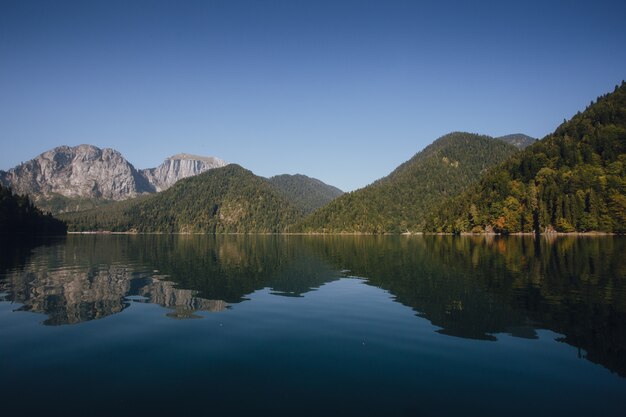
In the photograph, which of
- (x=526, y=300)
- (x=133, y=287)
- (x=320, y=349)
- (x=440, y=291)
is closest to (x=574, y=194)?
(x=440, y=291)

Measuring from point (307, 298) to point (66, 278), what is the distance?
31311mm

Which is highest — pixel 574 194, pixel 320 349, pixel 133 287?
pixel 574 194

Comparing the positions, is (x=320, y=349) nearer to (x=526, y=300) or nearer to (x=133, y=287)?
(x=526, y=300)

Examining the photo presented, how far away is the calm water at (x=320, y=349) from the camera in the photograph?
13.5 meters

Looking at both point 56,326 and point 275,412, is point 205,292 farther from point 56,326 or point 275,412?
point 275,412

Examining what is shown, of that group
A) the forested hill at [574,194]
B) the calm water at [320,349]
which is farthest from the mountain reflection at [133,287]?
the forested hill at [574,194]

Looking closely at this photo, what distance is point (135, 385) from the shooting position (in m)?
14.9

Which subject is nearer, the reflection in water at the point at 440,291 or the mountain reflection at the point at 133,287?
the reflection in water at the point at 440,291

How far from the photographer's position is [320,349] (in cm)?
1955

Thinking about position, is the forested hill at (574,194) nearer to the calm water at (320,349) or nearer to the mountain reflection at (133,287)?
the calm water at (320,349)

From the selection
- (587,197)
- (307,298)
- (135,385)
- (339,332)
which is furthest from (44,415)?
(587,197)

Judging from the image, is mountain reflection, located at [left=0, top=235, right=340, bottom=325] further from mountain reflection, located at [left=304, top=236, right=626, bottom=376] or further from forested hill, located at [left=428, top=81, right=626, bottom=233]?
forested hill, located at [left=428, top=81, right=626, bottom=233]

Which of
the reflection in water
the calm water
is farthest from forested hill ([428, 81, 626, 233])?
the calm water

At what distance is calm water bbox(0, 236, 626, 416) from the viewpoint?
1348cm
